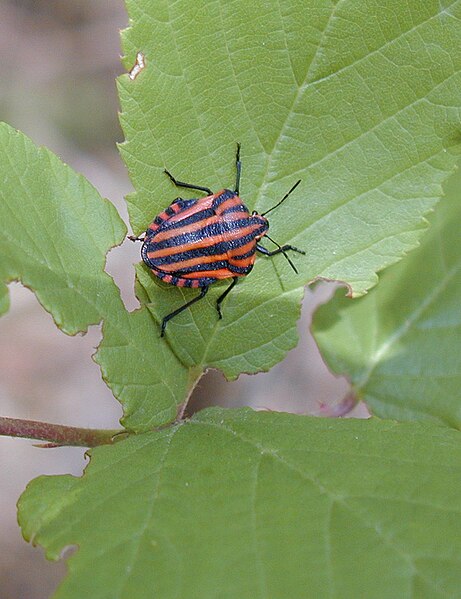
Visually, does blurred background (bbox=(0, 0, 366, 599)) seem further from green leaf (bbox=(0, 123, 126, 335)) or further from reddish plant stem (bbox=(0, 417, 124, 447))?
green leaf (bbox=(0, 123, 126, 335))

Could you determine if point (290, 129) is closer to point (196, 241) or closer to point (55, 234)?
point (196, 241)

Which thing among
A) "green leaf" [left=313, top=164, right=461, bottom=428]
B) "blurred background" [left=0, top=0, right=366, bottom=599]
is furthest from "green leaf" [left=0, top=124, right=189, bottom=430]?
"blurred background" [left=0, top=0, right=366, bottom=599]

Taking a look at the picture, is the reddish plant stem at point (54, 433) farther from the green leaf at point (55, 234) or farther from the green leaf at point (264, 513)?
the green leaf at point (55, 234)

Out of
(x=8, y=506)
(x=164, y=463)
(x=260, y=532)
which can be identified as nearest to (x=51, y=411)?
(x=8, y=506)

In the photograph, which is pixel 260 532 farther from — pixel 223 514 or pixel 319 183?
pixel 319 183

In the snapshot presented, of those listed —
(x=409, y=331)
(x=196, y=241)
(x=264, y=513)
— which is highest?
(x=196, y=241)

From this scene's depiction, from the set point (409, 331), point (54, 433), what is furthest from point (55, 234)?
point (409, 331)
